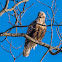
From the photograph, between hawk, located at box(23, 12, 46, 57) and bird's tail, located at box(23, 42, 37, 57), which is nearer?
hawk, located at box(23, 12, 46, 57)

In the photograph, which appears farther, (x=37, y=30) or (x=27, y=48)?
(x=27, y=48)

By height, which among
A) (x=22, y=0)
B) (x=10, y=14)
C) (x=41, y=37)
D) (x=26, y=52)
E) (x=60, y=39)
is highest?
(x=22, y=0)

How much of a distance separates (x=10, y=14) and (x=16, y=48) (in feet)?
3.01

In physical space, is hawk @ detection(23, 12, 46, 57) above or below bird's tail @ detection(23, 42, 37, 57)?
above

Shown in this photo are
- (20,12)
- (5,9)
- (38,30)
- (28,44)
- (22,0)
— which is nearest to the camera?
(5,9)

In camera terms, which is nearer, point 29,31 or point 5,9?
point 5,9

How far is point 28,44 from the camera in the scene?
715 cm

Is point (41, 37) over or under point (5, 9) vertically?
under

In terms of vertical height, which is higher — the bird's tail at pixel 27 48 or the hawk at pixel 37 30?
the hawk at pixel 37 30

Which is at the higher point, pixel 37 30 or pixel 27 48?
pixel 37 30

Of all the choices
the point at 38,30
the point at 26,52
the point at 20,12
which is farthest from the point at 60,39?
the point at 26,52

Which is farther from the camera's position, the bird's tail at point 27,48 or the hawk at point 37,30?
the bird's tail at point 27,48

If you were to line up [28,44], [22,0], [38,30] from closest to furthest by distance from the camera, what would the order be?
[22,0], [38,30], [28,44]

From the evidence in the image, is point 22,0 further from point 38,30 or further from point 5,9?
point 38,30
